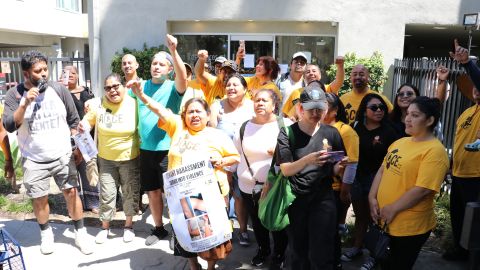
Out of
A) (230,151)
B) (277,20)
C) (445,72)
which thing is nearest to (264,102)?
(230,151)

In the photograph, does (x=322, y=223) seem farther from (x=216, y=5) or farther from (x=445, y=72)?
(x=216, y=5)

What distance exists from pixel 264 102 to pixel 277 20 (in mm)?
8175

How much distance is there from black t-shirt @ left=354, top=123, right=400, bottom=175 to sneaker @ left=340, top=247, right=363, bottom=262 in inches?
32.7

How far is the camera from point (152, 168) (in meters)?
4.27

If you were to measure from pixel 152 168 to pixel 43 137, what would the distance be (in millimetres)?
1109

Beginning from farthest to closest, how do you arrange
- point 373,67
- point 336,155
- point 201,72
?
point 373,67 < point 201,72 < point 336,155

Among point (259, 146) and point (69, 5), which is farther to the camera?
point (69, 5)

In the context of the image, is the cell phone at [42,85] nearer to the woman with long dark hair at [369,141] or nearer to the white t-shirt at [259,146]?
the white t-shirt at [259,146]

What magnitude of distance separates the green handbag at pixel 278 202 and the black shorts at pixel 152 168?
1570mm

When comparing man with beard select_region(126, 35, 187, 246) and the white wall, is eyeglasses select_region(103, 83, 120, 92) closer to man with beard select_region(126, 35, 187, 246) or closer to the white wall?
man with beard select_region(126, 35, 187, 246)

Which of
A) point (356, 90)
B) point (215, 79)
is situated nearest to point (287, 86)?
point (215, 79)

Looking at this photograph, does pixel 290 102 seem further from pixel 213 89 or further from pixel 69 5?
pixel 69 5

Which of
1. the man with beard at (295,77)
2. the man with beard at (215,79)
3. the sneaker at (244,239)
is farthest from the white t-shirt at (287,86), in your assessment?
the sneaker at (244,239)

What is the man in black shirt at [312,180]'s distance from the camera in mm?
2906
